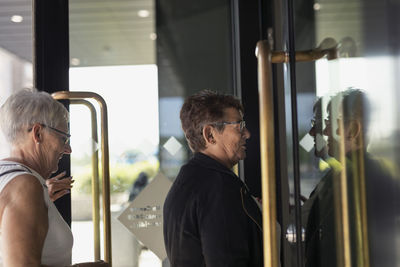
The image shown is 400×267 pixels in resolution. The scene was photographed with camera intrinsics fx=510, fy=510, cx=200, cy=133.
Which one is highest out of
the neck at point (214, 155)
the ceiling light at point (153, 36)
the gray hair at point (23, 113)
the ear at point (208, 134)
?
the ceiling light at point (153, 36)

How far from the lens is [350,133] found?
0.89 metres

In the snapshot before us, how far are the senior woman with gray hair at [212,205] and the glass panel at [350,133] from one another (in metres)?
0.27

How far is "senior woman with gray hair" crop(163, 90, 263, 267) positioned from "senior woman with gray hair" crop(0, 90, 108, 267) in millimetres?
287

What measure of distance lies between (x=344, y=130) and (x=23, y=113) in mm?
1032

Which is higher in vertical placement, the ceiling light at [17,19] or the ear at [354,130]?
the ceiling light at [17,19]

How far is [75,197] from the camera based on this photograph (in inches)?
102

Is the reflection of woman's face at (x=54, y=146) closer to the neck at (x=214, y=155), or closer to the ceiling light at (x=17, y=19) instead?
the neck at (x=214, y=155)

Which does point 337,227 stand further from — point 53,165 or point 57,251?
point 53,165

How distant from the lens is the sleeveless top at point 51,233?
1.42 metres

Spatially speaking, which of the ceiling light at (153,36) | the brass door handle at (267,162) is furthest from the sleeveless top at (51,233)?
the ceiling light at (153,36)

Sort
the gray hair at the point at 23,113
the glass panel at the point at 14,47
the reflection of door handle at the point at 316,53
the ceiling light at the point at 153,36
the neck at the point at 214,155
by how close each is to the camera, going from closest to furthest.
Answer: the reflection of door handle at the point at 316,53 < the gray hair at the point at 23,113 < the neck at the point at 214,155 < the glass panel at the point at 14,47 < the ceiling light at the point at 153,36

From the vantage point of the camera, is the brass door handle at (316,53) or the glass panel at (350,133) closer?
the glass panel at (350,133)

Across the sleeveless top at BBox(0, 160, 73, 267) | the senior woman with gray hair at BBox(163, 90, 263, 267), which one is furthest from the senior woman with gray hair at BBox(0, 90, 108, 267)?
the senior woman with gray hair at BBox(163, 90, 263, 267)

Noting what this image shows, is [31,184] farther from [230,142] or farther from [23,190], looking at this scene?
[230,142]
